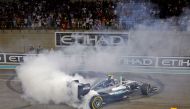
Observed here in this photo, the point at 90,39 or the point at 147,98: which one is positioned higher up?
the point at 90,39

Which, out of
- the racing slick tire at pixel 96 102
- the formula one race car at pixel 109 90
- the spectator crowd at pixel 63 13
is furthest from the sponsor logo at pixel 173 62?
the racing slick tire at pixel 96 102

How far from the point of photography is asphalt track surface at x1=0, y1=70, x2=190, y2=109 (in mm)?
14570

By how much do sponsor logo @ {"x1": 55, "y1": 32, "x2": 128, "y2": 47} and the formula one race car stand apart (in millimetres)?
5896

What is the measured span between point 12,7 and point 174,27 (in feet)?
35.0

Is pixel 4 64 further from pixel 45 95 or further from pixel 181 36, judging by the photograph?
pixel 181 36

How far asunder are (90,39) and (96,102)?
803cm

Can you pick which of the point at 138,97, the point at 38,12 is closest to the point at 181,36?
the point at 138,97

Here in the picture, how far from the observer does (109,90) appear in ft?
48.4

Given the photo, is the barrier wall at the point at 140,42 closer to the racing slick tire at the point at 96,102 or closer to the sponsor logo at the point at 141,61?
the sponsor logo at the point at 141,61

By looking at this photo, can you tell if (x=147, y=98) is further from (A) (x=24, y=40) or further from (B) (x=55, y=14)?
(B) (x=55, y=14)

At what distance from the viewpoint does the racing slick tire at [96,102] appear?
13913 millimetres

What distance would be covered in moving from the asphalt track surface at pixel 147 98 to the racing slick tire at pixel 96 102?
0.45 meters

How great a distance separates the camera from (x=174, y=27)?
69.4 ft

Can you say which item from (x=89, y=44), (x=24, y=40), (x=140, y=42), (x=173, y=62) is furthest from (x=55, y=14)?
(x=173, y=62)
